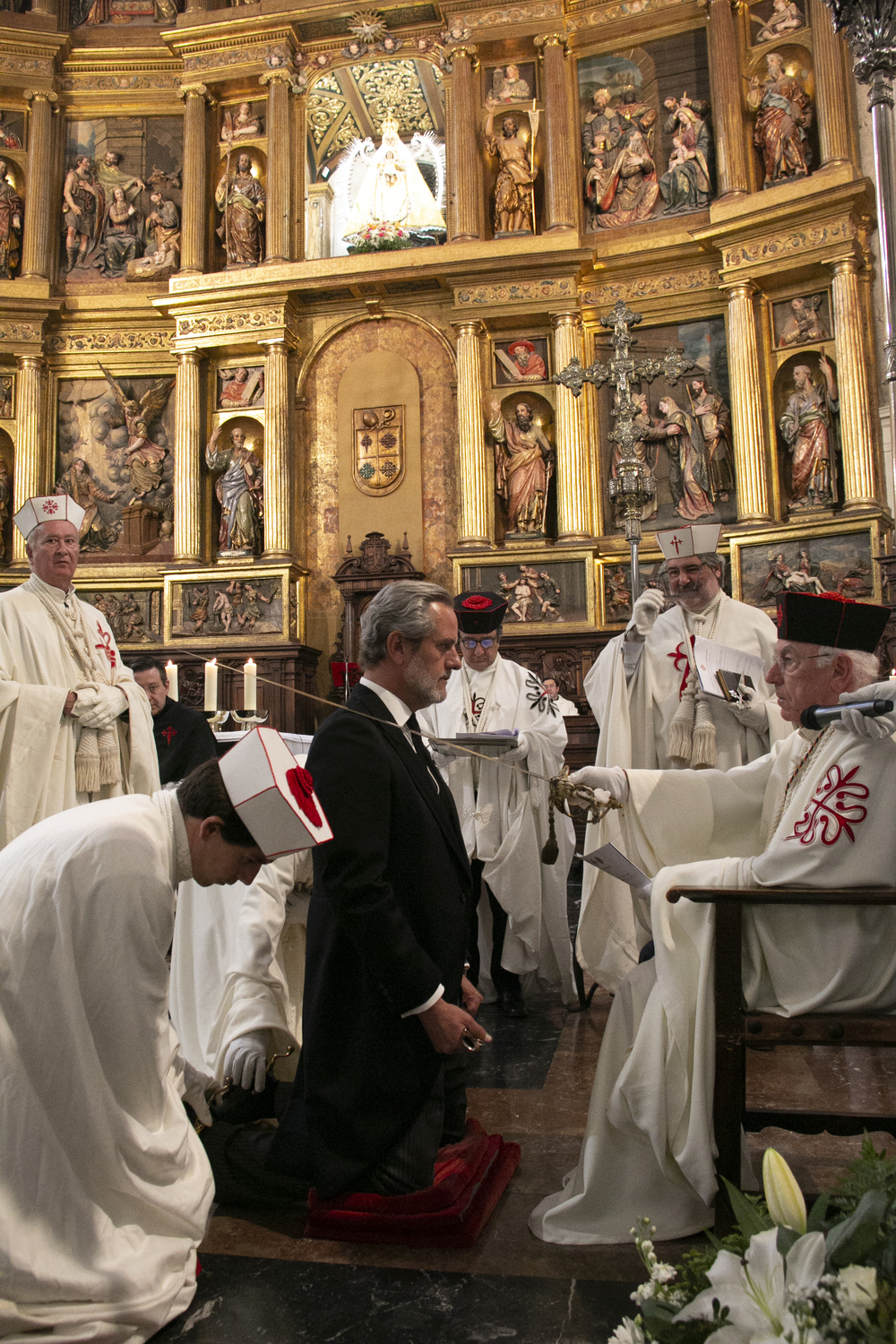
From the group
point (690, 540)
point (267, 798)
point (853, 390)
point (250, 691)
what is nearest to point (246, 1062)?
point (267, 798)

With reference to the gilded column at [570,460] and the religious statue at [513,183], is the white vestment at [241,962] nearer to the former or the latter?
the gilded column at [570,460]

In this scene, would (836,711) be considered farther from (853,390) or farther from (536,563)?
(536,563)

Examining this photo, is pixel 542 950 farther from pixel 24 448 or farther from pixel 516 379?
pixel 24 448

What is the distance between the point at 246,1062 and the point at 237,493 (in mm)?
9833

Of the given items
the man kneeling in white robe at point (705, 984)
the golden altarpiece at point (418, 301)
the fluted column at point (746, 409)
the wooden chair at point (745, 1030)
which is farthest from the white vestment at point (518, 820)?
the fluted column at point (746, 409)

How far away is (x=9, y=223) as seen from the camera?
12969 millimetres

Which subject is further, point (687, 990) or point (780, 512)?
point (780, 512)

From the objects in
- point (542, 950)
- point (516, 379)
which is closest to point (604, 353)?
point (516, 379)

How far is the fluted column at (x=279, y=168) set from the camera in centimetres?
1230

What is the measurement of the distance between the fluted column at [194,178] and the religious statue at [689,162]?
5.27 m

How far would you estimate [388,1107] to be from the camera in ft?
8.97

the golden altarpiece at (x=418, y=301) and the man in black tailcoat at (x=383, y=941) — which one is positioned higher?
the golden altarpiece at (x=418, y=301)

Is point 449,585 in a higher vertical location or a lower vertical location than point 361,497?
lower

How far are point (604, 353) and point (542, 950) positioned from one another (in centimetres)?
796
